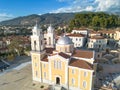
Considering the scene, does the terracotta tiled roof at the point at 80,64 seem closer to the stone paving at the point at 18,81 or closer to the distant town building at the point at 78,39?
the stone paving at the point at 18,81

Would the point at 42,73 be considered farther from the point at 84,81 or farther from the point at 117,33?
the point at 117,33

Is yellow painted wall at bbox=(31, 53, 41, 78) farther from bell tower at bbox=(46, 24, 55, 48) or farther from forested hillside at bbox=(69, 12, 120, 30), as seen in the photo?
forested hillside at bbox=(69, 12, 120, 30)

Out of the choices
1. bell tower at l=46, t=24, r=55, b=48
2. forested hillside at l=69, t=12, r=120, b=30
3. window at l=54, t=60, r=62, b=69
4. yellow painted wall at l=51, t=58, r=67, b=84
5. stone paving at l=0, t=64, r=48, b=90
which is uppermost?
forested hillside at l=69, t=12, r=120, b=30

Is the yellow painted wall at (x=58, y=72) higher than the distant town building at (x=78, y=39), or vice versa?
the distant town building at (x=78, y=39)

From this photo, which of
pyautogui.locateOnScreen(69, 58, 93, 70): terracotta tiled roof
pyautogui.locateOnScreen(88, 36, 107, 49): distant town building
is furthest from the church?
pyautogui.locateOnScreen(88, 36, 107, 49): distant town building

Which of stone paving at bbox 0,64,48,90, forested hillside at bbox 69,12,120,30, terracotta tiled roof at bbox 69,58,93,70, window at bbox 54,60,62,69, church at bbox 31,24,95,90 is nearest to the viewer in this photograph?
terracotta tiled roof at bbox 69,58,93,70

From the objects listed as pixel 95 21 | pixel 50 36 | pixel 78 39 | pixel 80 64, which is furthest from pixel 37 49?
pixel 95 21

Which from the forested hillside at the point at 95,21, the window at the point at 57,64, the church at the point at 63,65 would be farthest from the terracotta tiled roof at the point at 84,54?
the forested hillside at the point at 95,21
